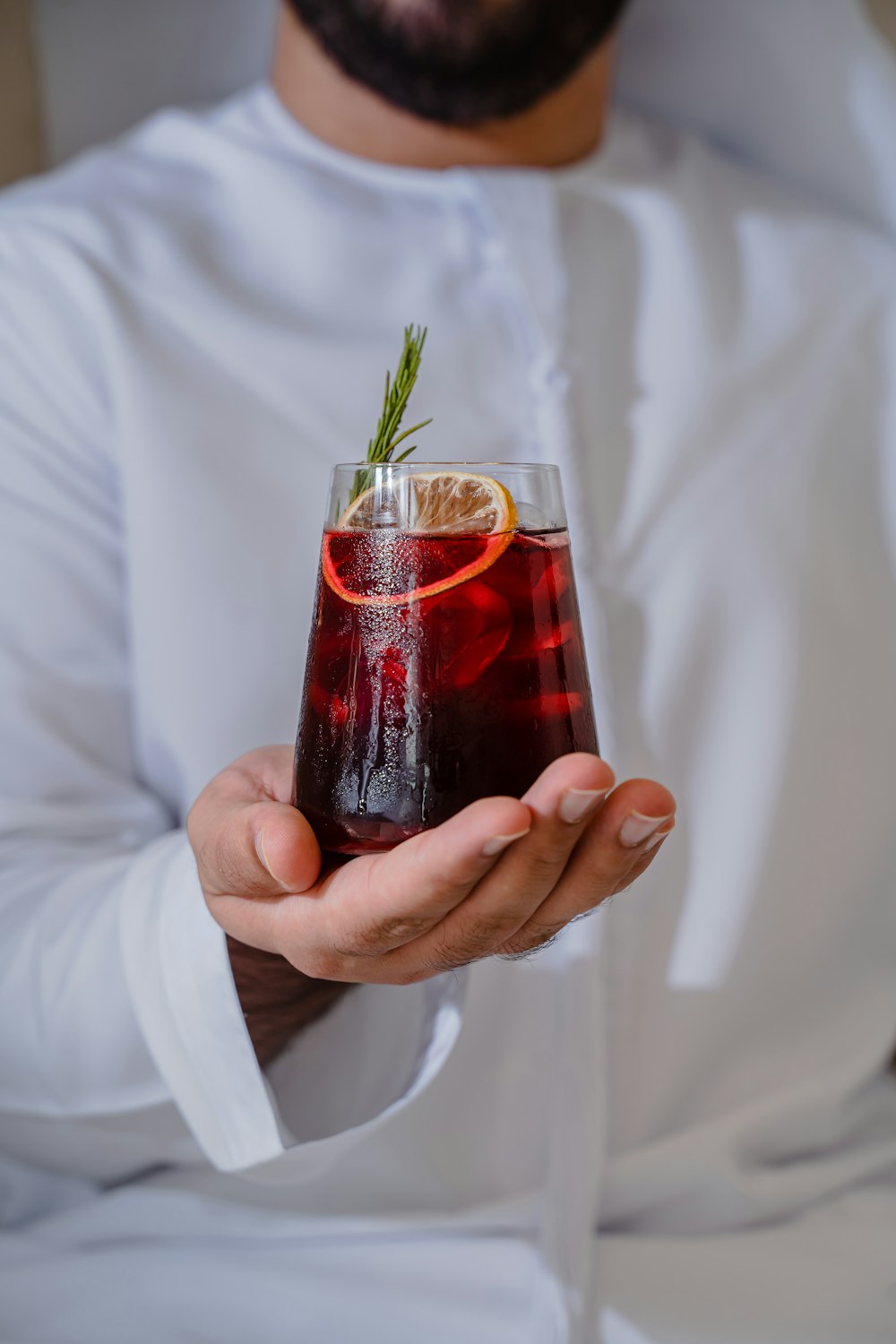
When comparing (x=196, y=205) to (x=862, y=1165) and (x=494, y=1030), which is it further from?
(x=862, y=1165)

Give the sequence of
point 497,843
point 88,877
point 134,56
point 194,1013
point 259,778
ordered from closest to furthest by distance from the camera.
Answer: point 497,843 → point 259,778 → point 194,1013 → point 88,877 → point 134,56

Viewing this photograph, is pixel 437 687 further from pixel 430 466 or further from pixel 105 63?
pixel 105 63

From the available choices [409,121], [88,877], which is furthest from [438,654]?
[409,121]

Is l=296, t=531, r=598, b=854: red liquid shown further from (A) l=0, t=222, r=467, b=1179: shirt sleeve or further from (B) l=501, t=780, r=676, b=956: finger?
(A) l=0, t=222, r=467, b=1179: shirt sleeve

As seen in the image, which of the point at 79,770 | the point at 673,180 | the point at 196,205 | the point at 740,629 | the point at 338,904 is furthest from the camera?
the point at 673,180

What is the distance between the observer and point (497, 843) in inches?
23.8

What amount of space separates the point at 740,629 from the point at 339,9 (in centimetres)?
87

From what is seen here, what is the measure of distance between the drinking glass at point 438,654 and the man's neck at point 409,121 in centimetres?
93

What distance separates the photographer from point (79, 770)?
Answer: 1231mm

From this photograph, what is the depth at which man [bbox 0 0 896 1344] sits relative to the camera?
1.09 m

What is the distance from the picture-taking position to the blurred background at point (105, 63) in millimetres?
1729

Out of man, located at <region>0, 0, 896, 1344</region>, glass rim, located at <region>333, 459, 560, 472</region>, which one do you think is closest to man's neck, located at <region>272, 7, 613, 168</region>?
man, located at <region>0, 0, 896, 1344</region>

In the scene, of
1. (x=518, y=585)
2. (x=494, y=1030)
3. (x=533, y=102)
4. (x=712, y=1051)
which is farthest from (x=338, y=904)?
(x=533, y=102)

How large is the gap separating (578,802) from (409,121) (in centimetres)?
115
